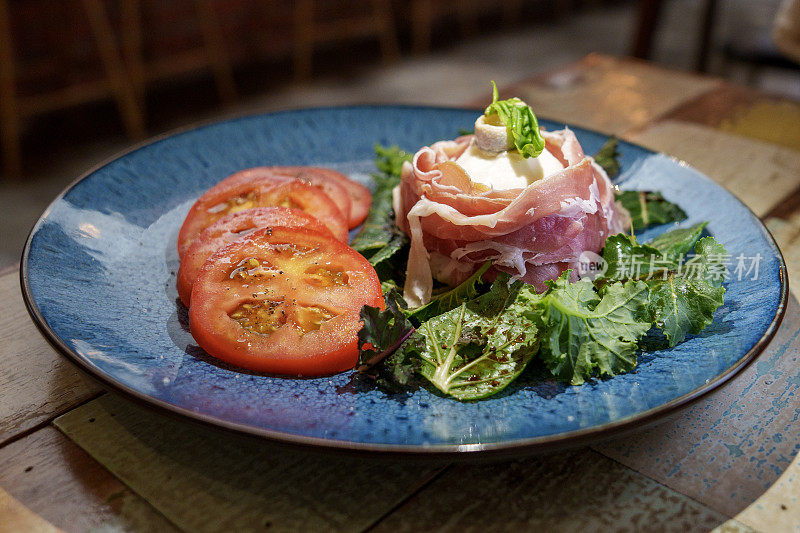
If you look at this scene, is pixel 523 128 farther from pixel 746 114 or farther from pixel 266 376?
pixel 746 114

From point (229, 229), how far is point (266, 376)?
0.42 meters

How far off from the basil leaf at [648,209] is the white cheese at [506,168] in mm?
323

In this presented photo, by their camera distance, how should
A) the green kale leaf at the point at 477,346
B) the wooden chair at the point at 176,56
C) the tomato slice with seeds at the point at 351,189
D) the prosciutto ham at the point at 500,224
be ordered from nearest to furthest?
the green kale leaf at the point at 477,346 < the prosciutto ham at the point at 500,224 < the tomato slice with seeds at the point at 351,189 < the wooden chair at the point at 176,56

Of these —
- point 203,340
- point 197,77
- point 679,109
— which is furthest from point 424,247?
point 197,77

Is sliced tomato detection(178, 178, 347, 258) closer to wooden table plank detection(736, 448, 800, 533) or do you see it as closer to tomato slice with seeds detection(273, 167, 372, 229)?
tomato slice with seeds detection(273, 167, 372, 229)

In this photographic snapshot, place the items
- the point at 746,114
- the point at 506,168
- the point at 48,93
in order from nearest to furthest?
the point at 506,168, the point at 746,114, the point at 48,93

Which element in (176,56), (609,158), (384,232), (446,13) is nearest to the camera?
(384,232)

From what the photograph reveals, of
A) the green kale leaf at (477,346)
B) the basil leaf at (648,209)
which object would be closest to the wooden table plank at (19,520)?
the green kale leaf at (477,346)

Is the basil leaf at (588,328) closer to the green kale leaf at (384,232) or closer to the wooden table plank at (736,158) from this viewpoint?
the green kale leaf at (384,232)

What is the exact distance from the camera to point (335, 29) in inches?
242

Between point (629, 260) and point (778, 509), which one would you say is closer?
point (778, 509)

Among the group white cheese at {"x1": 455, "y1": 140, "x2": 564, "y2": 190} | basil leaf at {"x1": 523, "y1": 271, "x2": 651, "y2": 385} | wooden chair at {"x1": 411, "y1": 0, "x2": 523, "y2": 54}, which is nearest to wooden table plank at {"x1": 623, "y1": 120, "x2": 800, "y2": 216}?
white cheese at {"x1": 455, "y1": 140, "x2": 564, "y2": 190}

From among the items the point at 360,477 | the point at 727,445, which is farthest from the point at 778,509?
the point at 360,477

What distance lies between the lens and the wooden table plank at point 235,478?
3.20 ft
